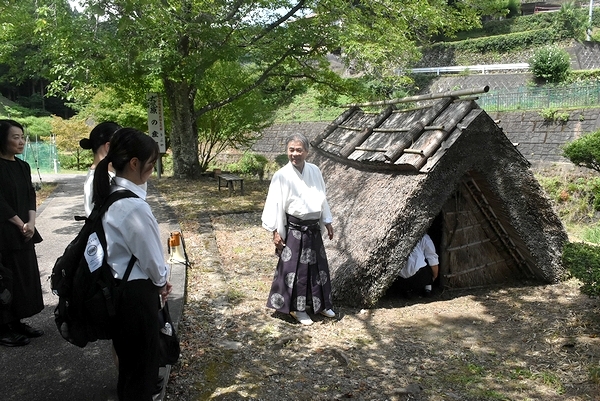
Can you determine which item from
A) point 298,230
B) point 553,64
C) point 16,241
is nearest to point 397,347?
point 298,230

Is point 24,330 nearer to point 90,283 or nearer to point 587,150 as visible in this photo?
point 90,283

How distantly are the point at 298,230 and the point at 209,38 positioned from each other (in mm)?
7087

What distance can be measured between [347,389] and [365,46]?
784 cm

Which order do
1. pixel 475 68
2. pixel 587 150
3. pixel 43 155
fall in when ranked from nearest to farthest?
pixel 587 150
pixel 43 155
pixel 475 68

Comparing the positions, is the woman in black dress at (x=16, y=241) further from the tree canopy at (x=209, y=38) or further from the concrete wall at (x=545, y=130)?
the concrete wall at (x=545, y=130)

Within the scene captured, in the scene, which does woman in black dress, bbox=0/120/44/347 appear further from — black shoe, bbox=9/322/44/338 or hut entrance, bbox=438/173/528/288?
hut entrance, bbox=438/173/528/288

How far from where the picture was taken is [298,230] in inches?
185

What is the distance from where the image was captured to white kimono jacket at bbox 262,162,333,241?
15.3ft

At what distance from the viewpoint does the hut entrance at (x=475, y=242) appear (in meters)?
5.75

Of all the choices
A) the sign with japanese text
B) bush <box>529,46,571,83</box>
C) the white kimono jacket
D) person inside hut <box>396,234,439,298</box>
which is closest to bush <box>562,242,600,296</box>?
person inside hut <box>396,234,439,298</box>

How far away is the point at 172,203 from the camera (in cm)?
1148

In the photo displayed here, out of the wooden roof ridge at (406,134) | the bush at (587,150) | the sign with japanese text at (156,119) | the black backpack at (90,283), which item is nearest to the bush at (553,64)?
the sign with japanese text at (156,119)

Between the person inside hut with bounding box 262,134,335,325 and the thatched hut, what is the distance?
0.44m

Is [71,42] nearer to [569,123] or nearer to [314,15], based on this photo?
[314,15]
